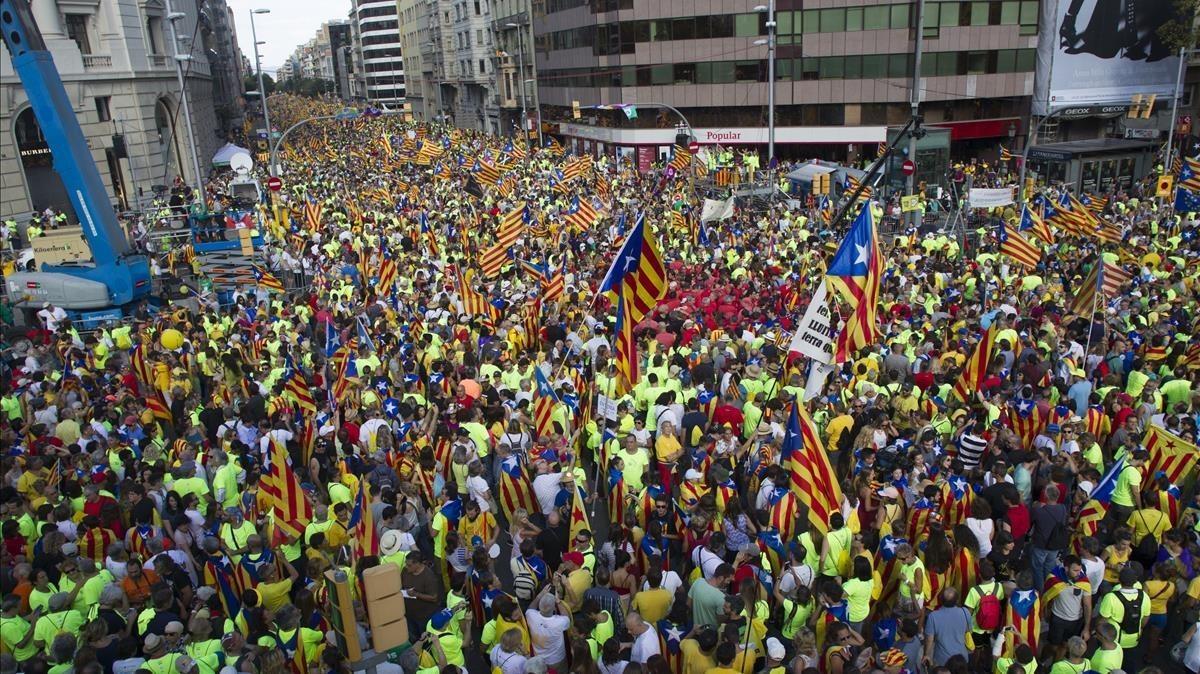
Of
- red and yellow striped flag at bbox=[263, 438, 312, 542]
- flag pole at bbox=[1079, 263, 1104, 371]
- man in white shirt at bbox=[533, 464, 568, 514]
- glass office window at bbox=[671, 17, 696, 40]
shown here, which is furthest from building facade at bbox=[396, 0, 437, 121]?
red and yellow striped flag at bbox=[263, 438, 312, 542]

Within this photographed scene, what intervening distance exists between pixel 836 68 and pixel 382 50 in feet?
387

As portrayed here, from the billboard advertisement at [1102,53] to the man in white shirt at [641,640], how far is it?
43.5 m

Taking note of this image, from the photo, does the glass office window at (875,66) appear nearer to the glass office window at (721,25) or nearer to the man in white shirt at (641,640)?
the glass office window at (721,25)

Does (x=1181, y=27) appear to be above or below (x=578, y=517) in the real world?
above

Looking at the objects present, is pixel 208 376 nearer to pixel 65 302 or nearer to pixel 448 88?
pixel 65 302

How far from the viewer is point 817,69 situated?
4678cm

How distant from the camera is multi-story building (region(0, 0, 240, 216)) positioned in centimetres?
3161

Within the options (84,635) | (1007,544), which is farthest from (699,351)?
(84,635)

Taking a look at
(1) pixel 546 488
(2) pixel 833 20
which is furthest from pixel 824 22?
(1) pixel 546 488

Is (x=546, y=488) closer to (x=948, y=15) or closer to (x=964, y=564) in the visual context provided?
(x=964, y=564)

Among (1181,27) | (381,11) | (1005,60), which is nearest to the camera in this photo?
(1181,27)

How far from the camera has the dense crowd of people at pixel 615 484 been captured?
675 cm

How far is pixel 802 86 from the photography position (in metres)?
47.2

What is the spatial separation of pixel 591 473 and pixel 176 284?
14.9 metres
